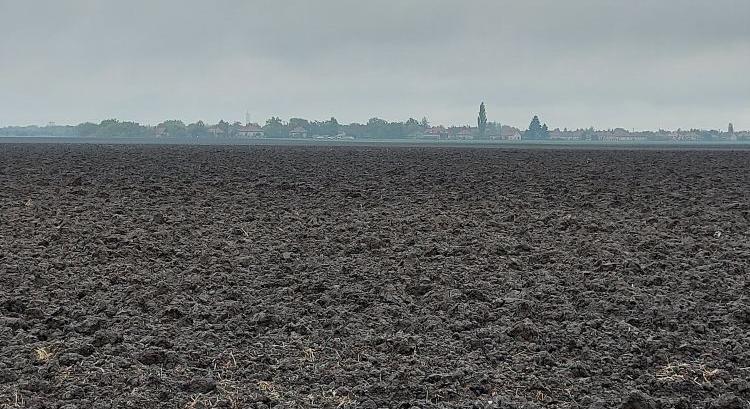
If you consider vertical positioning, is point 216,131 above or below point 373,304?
below

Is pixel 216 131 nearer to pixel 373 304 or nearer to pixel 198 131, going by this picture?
pixel 198 131

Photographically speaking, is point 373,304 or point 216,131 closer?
point 373,304

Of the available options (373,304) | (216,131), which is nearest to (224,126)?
(216,131)

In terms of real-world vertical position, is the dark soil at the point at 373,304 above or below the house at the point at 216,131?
above

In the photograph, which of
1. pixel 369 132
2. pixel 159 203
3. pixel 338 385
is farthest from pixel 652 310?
pixel 369 132

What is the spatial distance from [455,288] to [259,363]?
327 cm

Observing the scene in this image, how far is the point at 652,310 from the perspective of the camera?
8.55m

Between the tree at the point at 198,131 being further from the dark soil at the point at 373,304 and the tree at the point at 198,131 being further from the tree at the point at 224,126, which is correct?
the dark soil at the point at 373,304

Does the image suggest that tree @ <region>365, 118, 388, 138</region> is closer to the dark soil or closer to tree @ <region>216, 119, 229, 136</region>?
tree @ <region>216, 119, 229, 136</region>

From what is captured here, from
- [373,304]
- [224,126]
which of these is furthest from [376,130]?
[373,304]

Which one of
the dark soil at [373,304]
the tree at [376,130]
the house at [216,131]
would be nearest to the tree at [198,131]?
the house at [216,131]

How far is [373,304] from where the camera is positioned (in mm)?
8969

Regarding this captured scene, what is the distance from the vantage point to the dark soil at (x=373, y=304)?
6414 mm

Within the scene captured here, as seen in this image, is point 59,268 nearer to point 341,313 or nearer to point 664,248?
point 341,313
